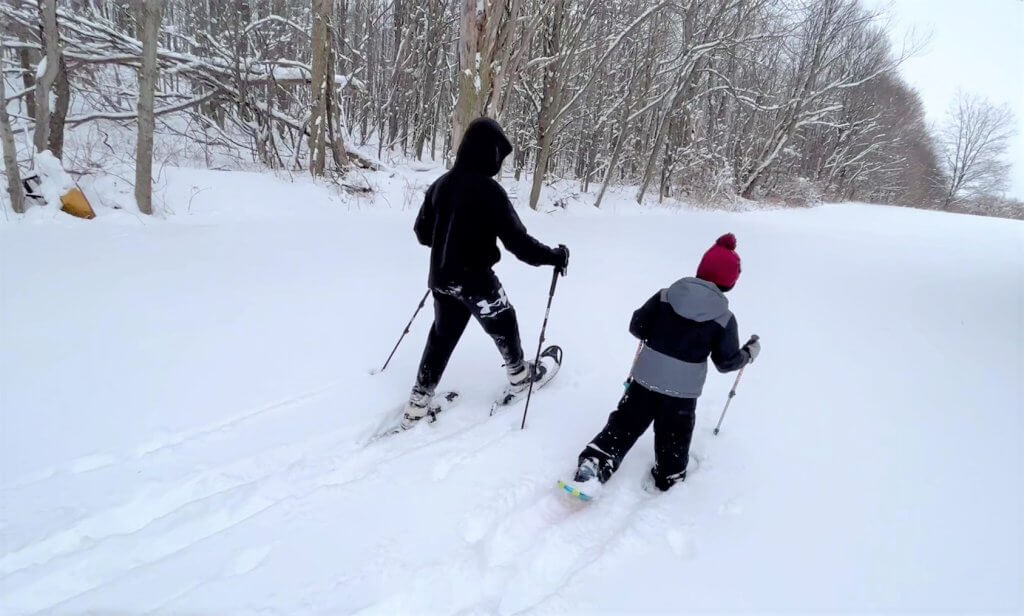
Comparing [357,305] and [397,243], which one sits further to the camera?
[397,243]

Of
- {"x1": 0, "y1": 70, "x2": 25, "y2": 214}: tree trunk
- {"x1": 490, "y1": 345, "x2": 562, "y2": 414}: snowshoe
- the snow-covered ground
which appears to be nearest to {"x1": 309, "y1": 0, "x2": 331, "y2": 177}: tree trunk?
the snow-covered ground

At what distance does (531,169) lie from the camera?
16.3 meters

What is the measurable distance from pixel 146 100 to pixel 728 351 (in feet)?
23.2

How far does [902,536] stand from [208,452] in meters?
3.73

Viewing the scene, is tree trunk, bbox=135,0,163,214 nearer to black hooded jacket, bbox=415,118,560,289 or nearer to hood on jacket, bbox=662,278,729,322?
black hooded jacket, bbox=415,118,560,289

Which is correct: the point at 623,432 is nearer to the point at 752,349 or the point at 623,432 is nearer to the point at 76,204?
the point at 752,349

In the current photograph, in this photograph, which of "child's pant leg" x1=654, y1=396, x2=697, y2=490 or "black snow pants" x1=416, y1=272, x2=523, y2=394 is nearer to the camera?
"child's pant leg" x1=654, y1=396, x2=697, y2=490

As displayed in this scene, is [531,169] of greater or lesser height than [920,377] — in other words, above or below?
above

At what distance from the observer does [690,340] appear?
7.87ft

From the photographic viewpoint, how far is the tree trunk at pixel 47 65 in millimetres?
5238

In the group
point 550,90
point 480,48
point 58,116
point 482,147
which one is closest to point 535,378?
point 482,147

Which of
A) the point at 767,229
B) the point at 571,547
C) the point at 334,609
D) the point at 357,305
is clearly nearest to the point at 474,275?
the point at 571,547

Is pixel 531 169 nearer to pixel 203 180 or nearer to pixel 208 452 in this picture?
pixel 203 180

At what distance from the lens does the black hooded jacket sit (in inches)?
102
